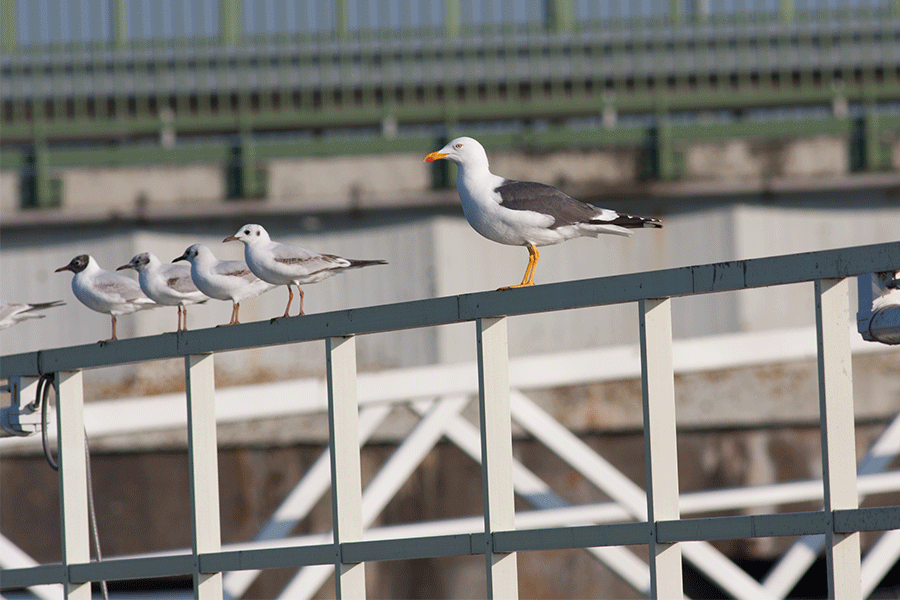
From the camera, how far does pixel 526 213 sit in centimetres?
752

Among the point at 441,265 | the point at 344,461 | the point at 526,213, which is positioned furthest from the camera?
the point at 441,265

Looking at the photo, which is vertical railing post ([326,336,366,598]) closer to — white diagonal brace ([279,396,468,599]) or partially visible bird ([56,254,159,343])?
partially visible bird ([56,254,159,343])

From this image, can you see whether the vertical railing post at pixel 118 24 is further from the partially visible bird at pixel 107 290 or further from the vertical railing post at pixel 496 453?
the vertical railing post at pixel 496 453

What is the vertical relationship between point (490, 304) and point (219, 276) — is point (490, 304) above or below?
above

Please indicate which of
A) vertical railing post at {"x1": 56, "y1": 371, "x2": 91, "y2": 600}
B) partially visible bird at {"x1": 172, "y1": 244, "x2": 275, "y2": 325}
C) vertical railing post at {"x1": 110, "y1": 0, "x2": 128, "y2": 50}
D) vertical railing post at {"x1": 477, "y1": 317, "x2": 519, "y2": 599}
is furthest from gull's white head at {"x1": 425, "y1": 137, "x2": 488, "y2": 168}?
vertical railing post at {"x1": 110, "y1": 0, "x2": 128, "y2": 50}

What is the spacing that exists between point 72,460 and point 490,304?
343 centimetres

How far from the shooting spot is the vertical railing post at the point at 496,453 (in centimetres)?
645

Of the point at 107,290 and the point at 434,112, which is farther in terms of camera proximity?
the point at 434,112

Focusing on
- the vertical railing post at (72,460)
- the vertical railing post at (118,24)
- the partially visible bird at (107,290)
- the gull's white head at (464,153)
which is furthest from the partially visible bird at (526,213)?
the vertical railing post at (118,24)

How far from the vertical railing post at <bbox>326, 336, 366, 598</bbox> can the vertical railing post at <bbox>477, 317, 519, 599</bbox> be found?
86 cm

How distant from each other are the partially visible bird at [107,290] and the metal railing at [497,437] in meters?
1.17

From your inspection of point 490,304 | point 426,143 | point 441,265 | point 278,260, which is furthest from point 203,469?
point 426,143

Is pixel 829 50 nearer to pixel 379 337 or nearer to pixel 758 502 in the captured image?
pixel 379 337

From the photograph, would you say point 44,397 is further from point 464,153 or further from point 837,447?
point 837,447
